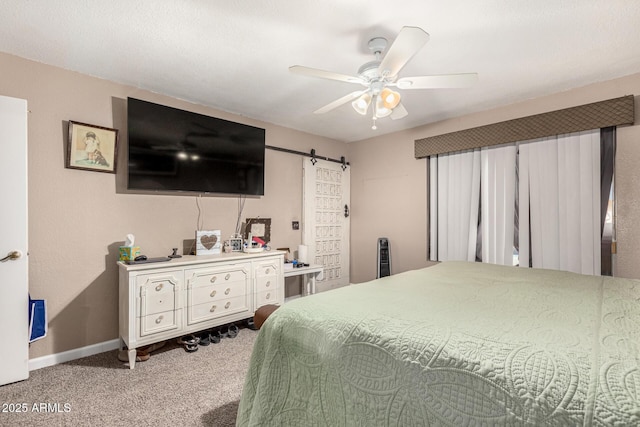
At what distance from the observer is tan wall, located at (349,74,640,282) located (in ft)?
8.64

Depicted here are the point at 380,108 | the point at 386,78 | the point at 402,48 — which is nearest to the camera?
the point at 402,48

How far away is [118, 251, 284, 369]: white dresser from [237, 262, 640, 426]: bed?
1465 mm

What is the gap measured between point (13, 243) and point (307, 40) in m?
2.55

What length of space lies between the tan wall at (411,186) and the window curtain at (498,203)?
43 centimetres

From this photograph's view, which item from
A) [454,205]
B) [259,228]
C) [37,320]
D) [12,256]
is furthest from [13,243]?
[454,205]

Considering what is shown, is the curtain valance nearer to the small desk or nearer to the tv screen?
the small desk

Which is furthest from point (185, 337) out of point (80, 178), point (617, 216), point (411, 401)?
point (617, 216)

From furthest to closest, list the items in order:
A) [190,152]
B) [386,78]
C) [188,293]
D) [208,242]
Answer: [208,242]
[190,152]
[188,293]
[386,78]

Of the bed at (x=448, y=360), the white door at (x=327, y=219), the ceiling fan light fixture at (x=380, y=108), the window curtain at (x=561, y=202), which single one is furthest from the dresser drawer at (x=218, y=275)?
the window curtain at (x=561, y=202)

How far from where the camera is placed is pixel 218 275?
9.43 feet

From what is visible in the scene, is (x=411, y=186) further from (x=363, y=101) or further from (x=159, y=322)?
(x=159, y=322)

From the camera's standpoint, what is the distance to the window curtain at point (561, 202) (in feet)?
9.17

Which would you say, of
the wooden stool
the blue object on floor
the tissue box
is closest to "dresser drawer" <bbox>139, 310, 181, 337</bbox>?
the tissue box

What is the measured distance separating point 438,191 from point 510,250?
1063mm
